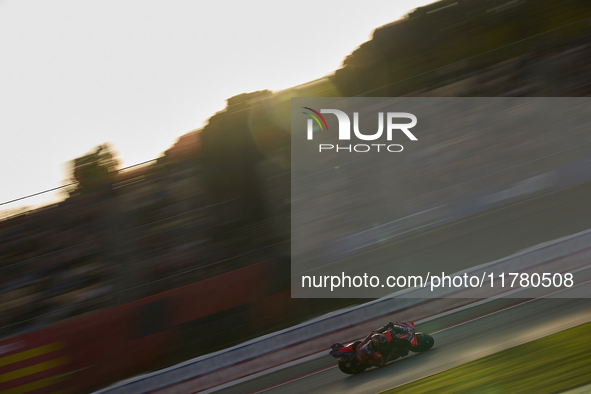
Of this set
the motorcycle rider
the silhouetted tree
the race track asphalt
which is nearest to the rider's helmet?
the motorcycle rider

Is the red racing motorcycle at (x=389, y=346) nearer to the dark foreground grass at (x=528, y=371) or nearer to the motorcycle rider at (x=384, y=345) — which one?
the motorcycle rider at (x=384, y=345)

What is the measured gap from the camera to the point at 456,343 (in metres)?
4.95

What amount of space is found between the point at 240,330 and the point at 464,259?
3823 millimetres

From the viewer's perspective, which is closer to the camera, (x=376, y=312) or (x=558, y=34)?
(x=376, y=312)

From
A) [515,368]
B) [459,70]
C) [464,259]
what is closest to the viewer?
[515,368]

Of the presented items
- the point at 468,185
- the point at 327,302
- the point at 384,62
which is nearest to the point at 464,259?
the point at 468,185

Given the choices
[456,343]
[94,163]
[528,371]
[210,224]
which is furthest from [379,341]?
[94,163]

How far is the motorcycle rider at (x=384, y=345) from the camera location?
170 inches

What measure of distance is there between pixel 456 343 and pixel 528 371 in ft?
5.24

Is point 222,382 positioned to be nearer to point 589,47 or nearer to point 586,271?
point 586,271

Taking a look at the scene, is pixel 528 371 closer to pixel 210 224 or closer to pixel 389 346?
pixel 389 346

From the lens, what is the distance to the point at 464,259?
7.23 m

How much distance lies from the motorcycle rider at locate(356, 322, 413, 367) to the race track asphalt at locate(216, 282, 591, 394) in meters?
0.22

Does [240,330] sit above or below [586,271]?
below
